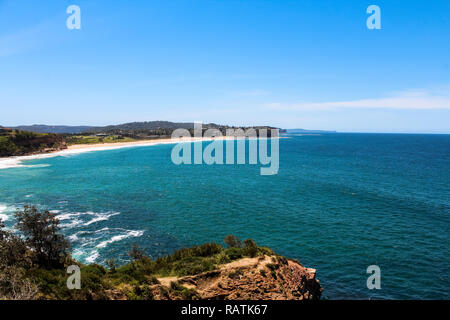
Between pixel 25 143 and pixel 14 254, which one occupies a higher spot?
pixel 25 143

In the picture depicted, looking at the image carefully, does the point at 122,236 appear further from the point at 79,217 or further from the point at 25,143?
the point at 25,143

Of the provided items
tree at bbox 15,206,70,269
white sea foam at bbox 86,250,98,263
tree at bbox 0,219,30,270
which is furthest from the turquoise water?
tree at bbox 0,219,30,270

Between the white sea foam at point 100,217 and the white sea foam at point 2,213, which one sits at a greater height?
the white sea foam at point 2,213

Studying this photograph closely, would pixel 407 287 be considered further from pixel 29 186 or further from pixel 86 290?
pixel 29 186

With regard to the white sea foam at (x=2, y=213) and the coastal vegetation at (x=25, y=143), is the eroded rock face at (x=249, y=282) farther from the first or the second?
the coastal vegetation at (x=25, y=143)

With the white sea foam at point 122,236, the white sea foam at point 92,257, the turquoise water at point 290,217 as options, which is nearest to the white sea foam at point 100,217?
the turquoise water at point 290,217

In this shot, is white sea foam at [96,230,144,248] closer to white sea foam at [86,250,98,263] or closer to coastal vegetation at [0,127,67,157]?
white sea foam at [86,250,98,263]

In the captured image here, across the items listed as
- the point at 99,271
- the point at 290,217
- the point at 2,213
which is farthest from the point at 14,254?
the point at 290,217
